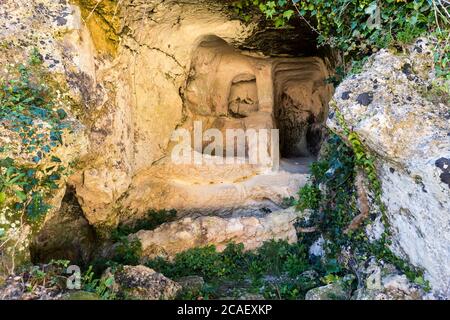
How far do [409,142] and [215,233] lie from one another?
2.64 m

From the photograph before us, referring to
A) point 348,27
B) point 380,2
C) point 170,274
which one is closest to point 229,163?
point 170,274

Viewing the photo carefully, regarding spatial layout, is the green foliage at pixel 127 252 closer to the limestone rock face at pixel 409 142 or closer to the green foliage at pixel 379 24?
the limestone rock face at pixel 409 142

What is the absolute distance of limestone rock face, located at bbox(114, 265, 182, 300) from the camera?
3.54 meters

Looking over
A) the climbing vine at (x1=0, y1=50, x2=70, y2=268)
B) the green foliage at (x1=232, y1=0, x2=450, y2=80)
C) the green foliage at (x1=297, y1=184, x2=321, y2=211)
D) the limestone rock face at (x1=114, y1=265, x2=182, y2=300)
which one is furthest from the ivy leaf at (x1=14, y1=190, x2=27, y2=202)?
the green foliage at (x1=297, y1=184, x2=321, y2=211)

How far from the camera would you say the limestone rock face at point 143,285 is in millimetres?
3535

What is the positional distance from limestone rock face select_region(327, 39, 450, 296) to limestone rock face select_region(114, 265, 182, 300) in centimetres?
197

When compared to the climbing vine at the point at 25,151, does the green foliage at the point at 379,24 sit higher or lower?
higher

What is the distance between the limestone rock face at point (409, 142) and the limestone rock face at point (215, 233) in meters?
1.84

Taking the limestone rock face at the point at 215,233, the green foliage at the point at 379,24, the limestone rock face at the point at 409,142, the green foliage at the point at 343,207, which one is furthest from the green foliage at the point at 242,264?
the green foliage at the point at 379,24

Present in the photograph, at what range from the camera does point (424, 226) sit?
2.95 m

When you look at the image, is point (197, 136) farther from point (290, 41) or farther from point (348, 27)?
point (348, 27)

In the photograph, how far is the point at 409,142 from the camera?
301 cm

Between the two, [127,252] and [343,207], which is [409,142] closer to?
[343,207]
